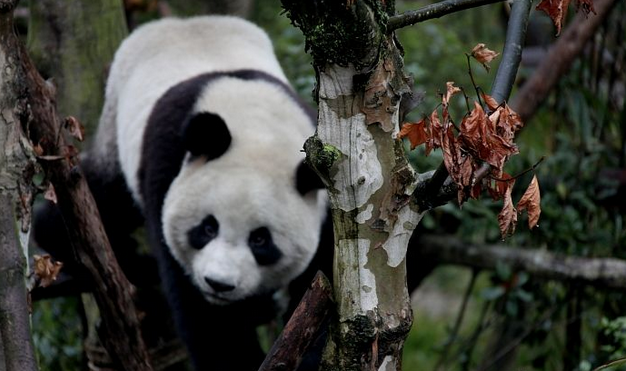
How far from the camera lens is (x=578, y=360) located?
168 inches

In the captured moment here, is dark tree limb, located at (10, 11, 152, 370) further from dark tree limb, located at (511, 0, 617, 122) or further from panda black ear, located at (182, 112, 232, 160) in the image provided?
dark tree limb, located at (511, 0, 617, 122)

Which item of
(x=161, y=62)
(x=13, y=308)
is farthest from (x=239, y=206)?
(x=13, y=308)

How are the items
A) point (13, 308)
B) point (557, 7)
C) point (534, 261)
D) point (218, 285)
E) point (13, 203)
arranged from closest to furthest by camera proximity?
point (557, 7) → point (13, 308) → point (13, 203) → point (218, 285) → point (534, 261)

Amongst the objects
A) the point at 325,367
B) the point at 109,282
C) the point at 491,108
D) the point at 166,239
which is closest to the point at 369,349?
the point at 325,367

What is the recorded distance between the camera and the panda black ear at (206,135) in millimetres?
3428

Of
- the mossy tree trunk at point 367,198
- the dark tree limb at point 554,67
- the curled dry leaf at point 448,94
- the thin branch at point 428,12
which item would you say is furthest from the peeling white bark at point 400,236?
the dark tree limb at point 554,67

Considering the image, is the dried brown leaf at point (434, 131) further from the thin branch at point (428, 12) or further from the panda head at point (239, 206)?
the panda head at point (239, 206)

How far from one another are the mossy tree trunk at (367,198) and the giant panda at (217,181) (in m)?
1.57

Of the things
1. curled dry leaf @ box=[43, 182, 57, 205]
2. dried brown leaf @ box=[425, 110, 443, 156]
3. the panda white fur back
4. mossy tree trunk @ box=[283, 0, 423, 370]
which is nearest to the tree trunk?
curled dry leaf @ box=[43, 182, 57, 205]

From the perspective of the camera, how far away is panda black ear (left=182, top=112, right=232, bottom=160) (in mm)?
3428

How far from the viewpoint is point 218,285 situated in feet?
11.3

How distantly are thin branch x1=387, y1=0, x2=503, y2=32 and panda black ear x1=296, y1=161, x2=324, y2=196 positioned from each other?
1.68 meters

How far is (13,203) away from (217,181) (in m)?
1.41

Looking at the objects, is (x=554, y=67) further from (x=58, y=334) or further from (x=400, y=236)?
(x=58, y=334)
